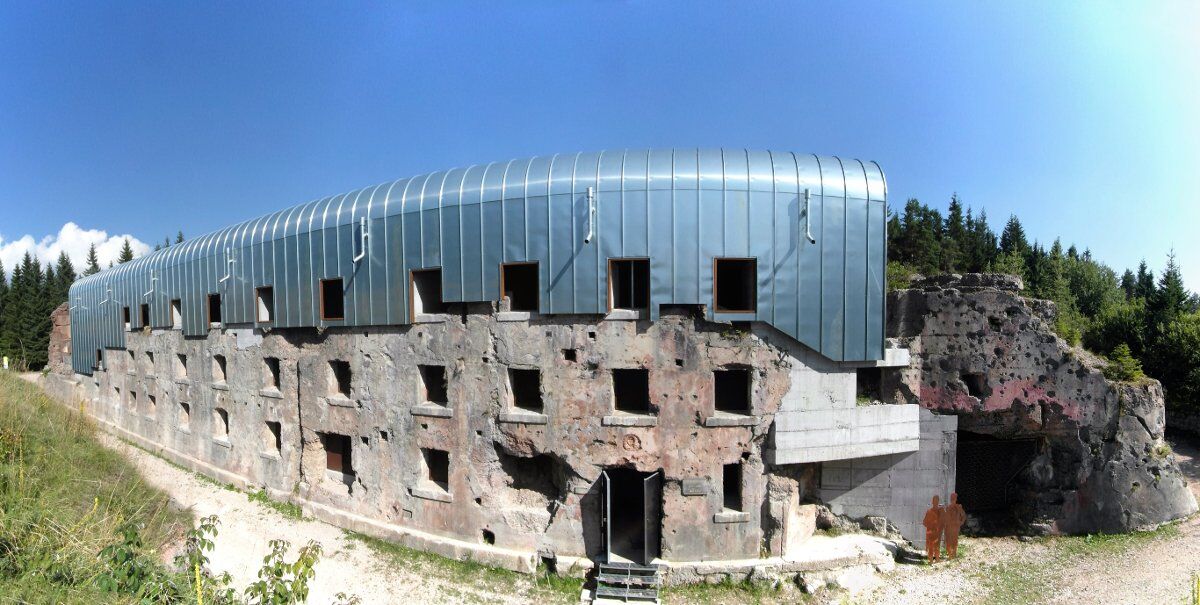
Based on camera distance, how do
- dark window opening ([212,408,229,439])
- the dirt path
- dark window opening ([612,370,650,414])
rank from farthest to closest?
1. dark window opening ([212,408,229,439])
2. dark window opening ([612,370,650,414])
3. the dirt path

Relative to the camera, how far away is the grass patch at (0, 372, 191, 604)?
5.29m

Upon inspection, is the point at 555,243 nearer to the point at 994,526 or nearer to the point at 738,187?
the point at 738,187

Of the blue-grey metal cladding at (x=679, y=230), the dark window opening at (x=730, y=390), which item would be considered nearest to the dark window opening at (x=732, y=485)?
the blue-grey metal cladding at (x=679, y=230)

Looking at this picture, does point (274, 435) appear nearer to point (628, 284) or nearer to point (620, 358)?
point (620, 358)

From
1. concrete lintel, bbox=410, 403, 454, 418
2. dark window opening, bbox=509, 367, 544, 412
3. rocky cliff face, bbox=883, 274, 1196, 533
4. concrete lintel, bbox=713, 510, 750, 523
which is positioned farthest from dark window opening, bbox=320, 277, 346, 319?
rocky cliff face, bbox=883, 274, 1196, 533

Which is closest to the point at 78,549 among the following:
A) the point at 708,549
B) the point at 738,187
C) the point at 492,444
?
the point at 492,444

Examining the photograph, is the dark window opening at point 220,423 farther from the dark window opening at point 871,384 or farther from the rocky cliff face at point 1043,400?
the rocky cliff face at point 1043,400

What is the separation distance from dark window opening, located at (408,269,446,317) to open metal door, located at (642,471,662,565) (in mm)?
7352

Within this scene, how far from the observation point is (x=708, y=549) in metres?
11.6

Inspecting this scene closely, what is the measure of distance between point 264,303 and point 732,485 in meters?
16.7

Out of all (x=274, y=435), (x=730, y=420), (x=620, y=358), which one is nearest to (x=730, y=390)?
(x=730, y=420)

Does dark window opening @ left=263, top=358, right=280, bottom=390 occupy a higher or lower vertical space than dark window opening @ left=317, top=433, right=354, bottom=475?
higher

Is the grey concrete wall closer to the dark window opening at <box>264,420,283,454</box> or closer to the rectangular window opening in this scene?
the dark window opening at <box>264,420,283,454</box>

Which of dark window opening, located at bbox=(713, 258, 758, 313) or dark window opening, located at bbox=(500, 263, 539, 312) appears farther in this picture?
dark window opening, located at bbox=(500, 263, 539, 312)
